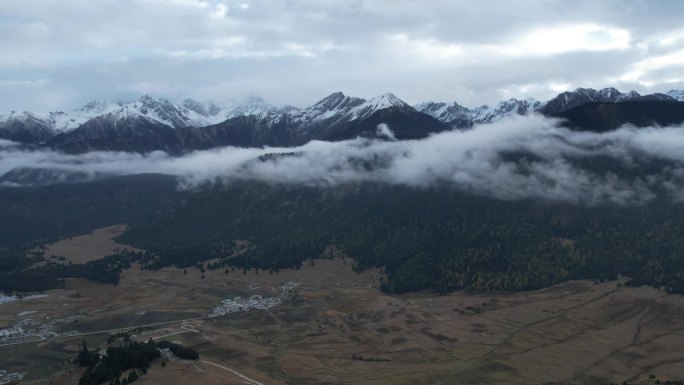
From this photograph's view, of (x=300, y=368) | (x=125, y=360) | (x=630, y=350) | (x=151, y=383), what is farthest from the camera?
(x=630, y=350)

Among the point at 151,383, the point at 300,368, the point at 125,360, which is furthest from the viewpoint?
the point at 300,368

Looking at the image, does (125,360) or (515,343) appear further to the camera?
(515,343)

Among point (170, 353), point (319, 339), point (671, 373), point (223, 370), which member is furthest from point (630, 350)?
point (170, 353)

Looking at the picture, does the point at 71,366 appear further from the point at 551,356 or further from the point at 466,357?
the point at 551,356

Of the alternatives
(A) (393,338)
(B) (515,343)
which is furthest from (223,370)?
(B) (515,343)

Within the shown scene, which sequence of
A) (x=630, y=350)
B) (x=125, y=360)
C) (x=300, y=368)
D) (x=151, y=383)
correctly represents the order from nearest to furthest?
1. (x=151, y=383)
2. (x=125, y=360)
3. (x=300, y=368)
4. (x=630, y=350)

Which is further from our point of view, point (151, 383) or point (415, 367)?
point (415, 367)

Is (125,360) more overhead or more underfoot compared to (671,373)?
more overhead

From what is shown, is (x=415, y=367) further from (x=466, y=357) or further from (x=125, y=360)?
(x=125, y=360)

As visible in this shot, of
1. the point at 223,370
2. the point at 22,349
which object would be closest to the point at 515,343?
the point at 223,370
